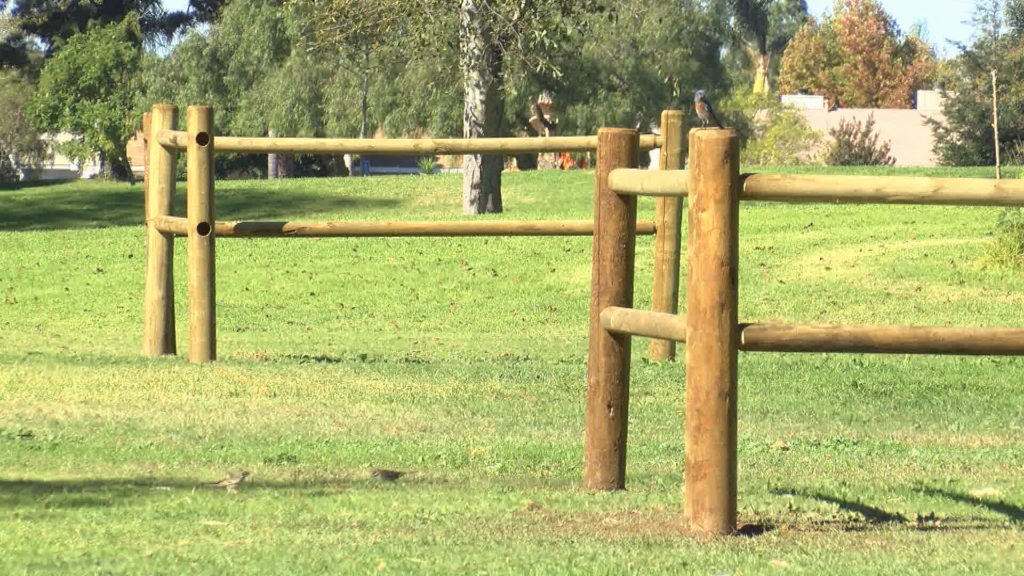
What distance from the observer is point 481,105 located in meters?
25.8

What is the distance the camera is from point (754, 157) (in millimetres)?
55469

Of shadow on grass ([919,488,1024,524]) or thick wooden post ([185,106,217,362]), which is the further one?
thick wooden post ([185,106,217,362])

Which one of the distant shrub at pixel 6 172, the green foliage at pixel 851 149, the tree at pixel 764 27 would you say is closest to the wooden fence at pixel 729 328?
the green foliage at pixel 851 149

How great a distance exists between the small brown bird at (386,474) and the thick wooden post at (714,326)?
1.63m

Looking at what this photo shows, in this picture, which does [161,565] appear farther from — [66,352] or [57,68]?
[57,68]

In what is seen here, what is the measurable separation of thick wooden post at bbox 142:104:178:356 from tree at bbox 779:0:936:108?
72.3 meters

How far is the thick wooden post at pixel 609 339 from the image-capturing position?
19.3 ft

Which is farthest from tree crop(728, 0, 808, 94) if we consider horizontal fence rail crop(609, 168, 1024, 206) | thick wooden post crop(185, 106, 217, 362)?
horizontal fence rail crop(609, 168, 1024, 206)

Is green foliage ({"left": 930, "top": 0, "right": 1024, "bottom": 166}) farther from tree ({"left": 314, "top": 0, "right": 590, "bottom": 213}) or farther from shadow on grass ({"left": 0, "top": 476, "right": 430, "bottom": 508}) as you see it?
shadow on grass ({"left": 0, "top": 476, "right": 430, "bottom": 508})

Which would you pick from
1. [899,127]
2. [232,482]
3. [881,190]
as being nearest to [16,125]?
[899,127]

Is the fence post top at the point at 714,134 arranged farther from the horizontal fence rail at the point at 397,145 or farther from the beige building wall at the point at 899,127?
the beige building wall at the point at 899,127

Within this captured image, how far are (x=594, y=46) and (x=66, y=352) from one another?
35166 mm

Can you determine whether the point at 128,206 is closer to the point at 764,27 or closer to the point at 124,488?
the point at 124,488

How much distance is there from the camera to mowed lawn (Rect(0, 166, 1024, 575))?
16.1 ft
